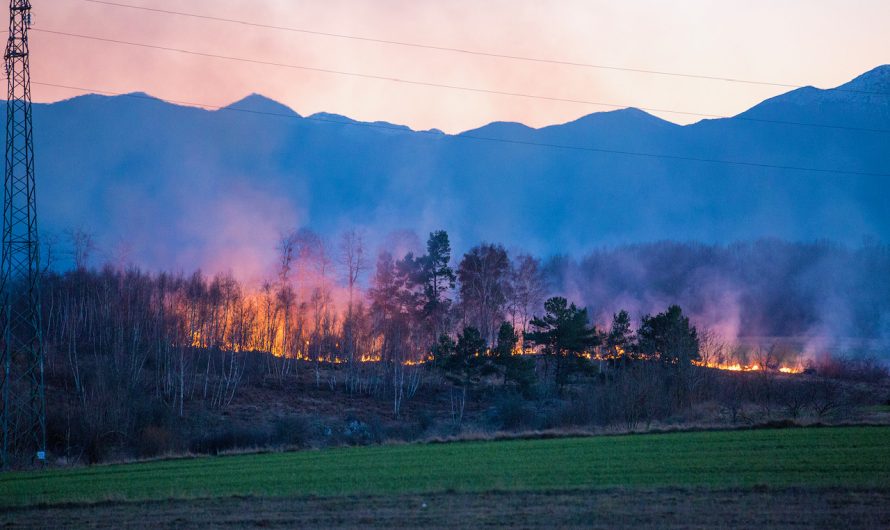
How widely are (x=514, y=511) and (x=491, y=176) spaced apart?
6822 inches

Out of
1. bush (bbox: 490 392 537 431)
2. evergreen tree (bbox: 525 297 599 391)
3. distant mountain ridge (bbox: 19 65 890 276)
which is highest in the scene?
distant mountain ridge (bbox: 19 65 890 276)

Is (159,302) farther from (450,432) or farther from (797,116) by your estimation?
(797,116)

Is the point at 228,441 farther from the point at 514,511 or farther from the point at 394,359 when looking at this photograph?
the point at 514,511

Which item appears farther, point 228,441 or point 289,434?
point 289,434

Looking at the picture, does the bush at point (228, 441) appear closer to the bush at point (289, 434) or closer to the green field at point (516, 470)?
the bush at point (289, 434)

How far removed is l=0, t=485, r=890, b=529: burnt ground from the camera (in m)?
17.2

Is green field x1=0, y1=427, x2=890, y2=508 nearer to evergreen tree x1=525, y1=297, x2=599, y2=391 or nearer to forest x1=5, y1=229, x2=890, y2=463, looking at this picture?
forest x1=5, y1=229, x2=890, y2=463

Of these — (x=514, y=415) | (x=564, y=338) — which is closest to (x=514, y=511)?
(x=514, y=415)

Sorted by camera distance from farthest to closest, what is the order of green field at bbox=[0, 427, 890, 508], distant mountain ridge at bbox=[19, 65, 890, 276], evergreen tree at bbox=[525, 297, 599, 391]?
distant mountain ridge at bbox=[19, 65, 890, 276] → evergreen tree at bbox=[525, 297, 599, 391] → green field at bbox=[0, 427, 890, 508]

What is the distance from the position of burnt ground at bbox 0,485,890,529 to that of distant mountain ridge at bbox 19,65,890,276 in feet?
388

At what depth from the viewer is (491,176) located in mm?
190000

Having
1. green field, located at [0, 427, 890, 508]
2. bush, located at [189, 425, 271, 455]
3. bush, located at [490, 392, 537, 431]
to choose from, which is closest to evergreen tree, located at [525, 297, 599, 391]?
bush, located at [490, 392, 537, 431]

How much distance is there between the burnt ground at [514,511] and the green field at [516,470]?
1.10 meters

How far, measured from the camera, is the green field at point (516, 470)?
23062 millimetres
